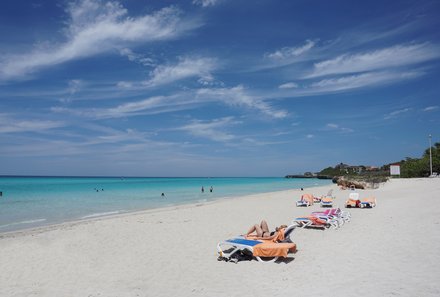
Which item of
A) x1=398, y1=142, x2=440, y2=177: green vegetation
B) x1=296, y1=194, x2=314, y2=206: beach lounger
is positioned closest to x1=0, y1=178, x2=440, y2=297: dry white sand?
x1=296, y1=194, x2=314, y2=206: beach lounger

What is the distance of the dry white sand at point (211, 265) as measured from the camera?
5.89 metres

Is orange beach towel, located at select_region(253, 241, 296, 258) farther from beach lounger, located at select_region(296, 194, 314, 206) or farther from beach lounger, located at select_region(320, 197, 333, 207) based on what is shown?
beach lounger, located at select_region(296, 194, 314, 206)

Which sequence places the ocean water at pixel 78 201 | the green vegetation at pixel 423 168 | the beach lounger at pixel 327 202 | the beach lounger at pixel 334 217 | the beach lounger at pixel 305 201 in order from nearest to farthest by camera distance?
1. the beach lounger at pixel 334 217
2. the ocean water at pixel 78 201
3. the beach lounger at pixel 327 202
4. the beach lounger at pixel 305 201
5. the green vegetation at pixel 423 168

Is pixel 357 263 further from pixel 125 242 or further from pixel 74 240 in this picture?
pixel 74 240

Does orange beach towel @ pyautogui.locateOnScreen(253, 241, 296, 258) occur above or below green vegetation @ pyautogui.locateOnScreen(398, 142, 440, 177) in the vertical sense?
below

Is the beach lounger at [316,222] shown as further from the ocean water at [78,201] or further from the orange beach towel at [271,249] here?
the ocean water at [78,201]

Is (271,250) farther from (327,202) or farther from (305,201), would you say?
(305,201)

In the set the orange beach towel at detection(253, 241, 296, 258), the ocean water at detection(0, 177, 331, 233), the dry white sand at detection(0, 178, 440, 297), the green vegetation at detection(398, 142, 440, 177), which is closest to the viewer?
the dry white sand at detection(0, 178, 440, 297)

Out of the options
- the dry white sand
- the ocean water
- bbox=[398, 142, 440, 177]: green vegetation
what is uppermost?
bbox=[398, 142, 440, 177]: green vegetation

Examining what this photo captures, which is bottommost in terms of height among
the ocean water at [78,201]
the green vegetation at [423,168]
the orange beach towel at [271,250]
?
the ocean water at [78,201]

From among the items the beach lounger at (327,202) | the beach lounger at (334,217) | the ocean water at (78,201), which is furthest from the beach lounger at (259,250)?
the beach lounger at (327,202)

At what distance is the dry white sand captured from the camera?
19.3ft

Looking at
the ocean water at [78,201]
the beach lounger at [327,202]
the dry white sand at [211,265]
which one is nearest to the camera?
the dry white sand at [211,265]

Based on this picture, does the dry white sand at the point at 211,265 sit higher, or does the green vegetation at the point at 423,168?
the green vegetation at the point at 423,168
